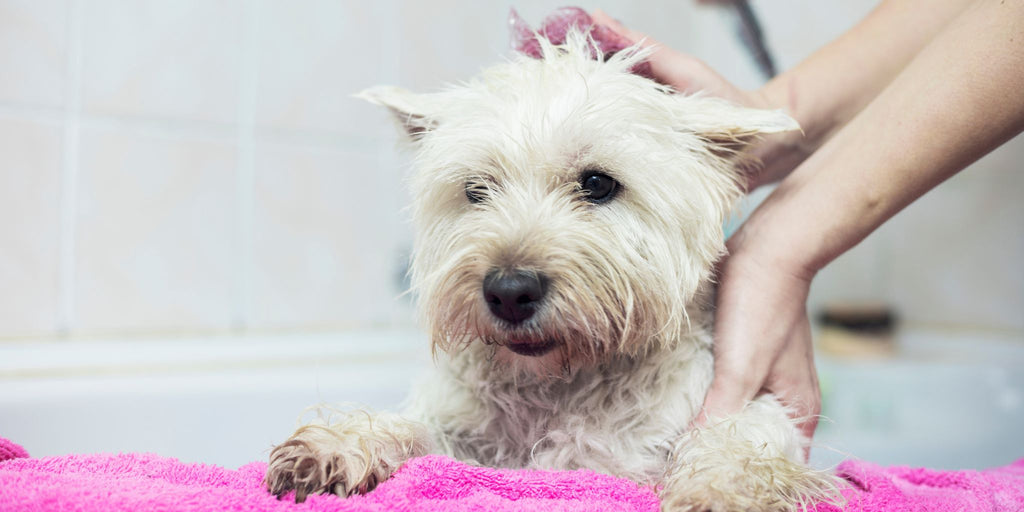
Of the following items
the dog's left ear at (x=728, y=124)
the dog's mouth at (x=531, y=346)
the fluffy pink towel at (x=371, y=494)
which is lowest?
the fluffy pink towel at (x=371, y=494)

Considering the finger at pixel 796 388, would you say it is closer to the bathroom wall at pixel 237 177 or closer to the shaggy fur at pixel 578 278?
the shaggy fur at pixel 578 278

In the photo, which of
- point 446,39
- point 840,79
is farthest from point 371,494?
point 446,39

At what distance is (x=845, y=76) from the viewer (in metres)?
1.13

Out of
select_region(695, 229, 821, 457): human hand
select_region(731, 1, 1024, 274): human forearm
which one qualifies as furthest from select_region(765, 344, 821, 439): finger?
select_region(731, 1, 1024, 274): human forearm

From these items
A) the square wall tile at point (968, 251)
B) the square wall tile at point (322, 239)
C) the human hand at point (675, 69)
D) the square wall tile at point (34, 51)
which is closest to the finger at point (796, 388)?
the human hand at point (675, 69)

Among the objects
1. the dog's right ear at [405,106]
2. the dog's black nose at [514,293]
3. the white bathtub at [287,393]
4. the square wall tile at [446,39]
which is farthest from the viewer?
the square wall tile at [446,39]

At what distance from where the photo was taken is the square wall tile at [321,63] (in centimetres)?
164

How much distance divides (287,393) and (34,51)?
791 mm

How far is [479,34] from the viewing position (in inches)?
73.8

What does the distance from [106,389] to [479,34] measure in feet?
3.78

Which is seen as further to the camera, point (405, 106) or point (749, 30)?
point (749, 30)

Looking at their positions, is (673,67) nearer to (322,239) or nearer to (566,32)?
(566,32)

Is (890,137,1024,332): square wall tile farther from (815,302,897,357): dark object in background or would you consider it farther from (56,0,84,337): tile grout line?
(56,0,84,337): tile grout line

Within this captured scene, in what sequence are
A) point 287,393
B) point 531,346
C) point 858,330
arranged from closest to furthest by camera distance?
1. point 531,346
2. point 287,393
3. point 858,330
